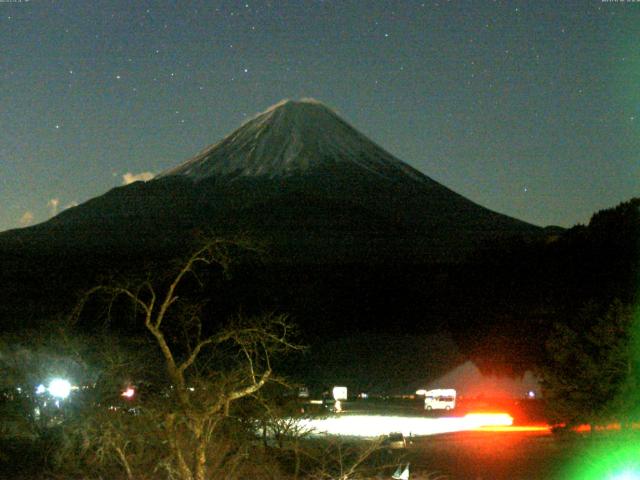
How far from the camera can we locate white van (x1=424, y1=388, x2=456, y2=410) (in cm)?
4441

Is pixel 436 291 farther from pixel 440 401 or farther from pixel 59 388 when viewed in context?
pixel 59 388

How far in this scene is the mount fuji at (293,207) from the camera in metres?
109

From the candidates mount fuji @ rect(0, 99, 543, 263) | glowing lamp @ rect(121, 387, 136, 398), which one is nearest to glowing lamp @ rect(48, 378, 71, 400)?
glowing lamp @ rect(121, 387, 136, 398)

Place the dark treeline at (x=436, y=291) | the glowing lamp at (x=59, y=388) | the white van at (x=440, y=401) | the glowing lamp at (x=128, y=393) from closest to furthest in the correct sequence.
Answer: the glowing lamp at (x=128, y=393) → the glowing lamp at (x=59, y=388) → the dark treeline at (x=436, y=291) → the white van at (x=440, y=401)

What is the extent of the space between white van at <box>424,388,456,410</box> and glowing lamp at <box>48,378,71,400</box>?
2879 centimetres

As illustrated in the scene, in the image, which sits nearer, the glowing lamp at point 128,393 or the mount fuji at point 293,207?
the glowing lamp at point 128,393

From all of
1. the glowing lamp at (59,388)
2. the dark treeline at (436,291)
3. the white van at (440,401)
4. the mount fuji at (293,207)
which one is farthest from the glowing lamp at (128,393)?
the mount fuji at (293,207)

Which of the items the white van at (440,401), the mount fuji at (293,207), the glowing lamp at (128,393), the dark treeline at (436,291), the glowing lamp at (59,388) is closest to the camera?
the glowing lamp at (128,393)

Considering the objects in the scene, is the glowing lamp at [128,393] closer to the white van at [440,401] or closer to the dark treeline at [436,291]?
the dark treeline at [436,291]

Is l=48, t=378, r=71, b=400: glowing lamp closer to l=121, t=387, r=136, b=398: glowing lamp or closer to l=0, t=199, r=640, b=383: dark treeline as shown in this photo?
l=0, t=199, r=640, b=383: dark treeline

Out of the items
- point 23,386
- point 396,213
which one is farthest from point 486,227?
point 23,386

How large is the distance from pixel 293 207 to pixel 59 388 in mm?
117848

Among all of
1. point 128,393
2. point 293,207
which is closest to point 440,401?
point 128,393

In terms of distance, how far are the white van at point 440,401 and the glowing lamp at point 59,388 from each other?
2879 cm
